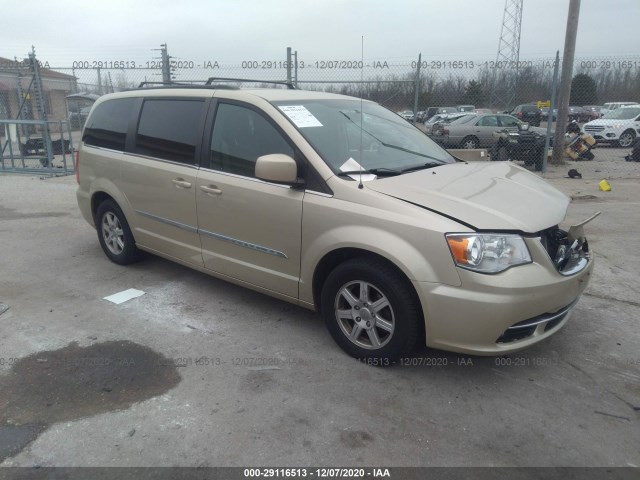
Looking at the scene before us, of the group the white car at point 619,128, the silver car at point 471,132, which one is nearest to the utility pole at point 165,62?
the silver car at point 471,132

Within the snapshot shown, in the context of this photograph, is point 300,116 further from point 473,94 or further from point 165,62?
point 473,94

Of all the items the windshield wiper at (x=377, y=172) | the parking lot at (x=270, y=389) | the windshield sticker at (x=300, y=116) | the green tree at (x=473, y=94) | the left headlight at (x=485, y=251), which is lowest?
the parking lot at (x=270, y=389)

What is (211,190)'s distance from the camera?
12.9ft

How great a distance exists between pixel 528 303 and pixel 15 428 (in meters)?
2.93

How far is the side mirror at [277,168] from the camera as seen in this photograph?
10.7 ft

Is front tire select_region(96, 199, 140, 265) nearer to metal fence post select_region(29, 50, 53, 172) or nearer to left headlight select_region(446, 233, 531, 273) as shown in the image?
left headlight select_region(446, 233, 531, 273)

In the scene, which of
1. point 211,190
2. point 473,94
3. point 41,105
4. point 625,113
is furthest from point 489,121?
point 211,190

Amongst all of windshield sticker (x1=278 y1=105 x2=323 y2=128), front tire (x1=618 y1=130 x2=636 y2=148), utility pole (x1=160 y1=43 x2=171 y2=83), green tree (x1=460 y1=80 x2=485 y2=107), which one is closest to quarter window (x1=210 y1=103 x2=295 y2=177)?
windshield sticker (x1=278 y1=105 x2=323 y2=128)

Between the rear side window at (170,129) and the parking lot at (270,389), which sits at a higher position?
the rear side window at (170,129)

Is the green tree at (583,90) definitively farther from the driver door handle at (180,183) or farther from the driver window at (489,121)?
the driver door handle at (180,183)

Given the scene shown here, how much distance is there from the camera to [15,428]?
2.73 m

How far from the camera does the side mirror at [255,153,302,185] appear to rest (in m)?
3.27

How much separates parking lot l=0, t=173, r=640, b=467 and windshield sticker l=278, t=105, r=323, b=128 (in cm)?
155

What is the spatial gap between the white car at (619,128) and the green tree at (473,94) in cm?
874
